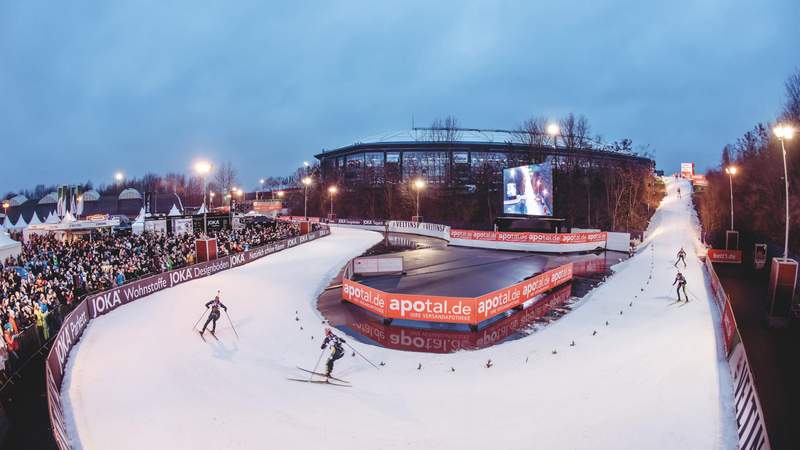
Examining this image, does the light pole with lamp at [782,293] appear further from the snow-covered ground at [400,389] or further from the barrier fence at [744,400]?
the barrier fence at [744,400]

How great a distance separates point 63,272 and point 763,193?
60286mm

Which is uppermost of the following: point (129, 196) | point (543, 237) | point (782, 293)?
point (129, 196)

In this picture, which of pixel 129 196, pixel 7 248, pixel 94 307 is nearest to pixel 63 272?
pixel 94 307

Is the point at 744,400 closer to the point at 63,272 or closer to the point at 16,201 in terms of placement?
the point at 63,272

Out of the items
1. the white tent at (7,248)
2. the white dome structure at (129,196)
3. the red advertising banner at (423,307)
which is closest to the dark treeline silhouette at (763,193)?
the red advertising banner at (423,307)

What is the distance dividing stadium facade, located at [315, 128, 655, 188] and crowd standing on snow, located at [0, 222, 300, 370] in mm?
49978

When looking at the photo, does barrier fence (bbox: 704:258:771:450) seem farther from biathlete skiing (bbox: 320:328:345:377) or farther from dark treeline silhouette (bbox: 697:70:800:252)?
dark treeline silhouette (bbox: 697:70:800:252)

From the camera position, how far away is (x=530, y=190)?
1538 inches

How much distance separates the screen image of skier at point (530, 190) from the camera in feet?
123

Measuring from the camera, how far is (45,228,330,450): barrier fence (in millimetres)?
8898

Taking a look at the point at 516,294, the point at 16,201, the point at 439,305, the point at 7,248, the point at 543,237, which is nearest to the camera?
the point at 439,305

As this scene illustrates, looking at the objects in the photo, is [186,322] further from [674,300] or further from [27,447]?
[674,300]

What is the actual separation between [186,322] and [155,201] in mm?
42097

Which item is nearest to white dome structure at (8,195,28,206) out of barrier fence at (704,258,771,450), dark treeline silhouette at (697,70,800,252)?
barrier fence at (704,258,771,450)
